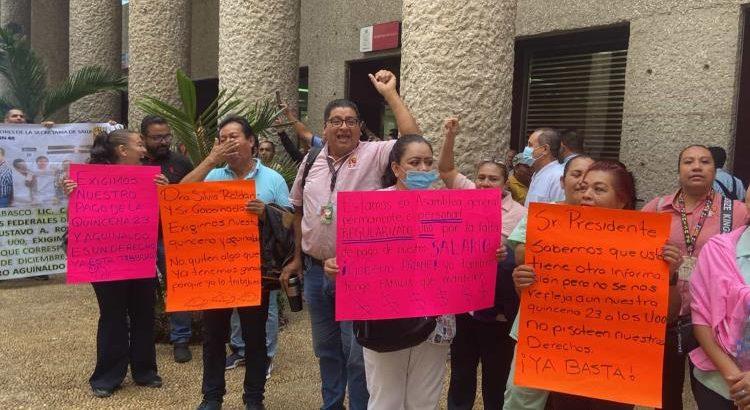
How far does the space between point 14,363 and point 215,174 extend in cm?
248

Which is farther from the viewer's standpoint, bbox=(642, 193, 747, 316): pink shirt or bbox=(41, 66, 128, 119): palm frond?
bbox=(41, 66, 128, 119): palm frond

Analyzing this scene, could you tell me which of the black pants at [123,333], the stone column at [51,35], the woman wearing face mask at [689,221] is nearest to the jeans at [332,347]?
the black pants at [123,333]

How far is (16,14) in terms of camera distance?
16.1 m

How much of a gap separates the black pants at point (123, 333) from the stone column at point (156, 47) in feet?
16.2

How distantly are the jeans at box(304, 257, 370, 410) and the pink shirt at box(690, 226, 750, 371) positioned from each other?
63.3 inches

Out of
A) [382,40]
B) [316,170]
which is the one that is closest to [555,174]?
[316,170]

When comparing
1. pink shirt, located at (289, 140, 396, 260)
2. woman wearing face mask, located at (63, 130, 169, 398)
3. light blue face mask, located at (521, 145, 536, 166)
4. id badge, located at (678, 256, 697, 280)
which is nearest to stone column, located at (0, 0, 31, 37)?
woman wearing face mask, located at (63, 130, 169, 398)

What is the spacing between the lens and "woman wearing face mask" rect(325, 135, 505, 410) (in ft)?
9.28

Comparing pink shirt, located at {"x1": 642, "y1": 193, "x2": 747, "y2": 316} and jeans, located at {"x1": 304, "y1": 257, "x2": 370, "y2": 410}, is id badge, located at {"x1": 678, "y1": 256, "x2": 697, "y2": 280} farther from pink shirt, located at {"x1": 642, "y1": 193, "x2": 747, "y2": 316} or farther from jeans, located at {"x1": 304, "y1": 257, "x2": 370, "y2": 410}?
jeans, located at {"x1": 304, "y1": 257, "x2": 370, "y2": 410}

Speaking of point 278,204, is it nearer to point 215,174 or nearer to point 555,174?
point 215,174

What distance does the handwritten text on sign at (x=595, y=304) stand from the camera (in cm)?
246

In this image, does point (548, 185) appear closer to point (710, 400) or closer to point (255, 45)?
point (710, 400)

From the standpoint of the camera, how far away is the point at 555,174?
183 inches

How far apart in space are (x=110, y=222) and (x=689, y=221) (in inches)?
130
